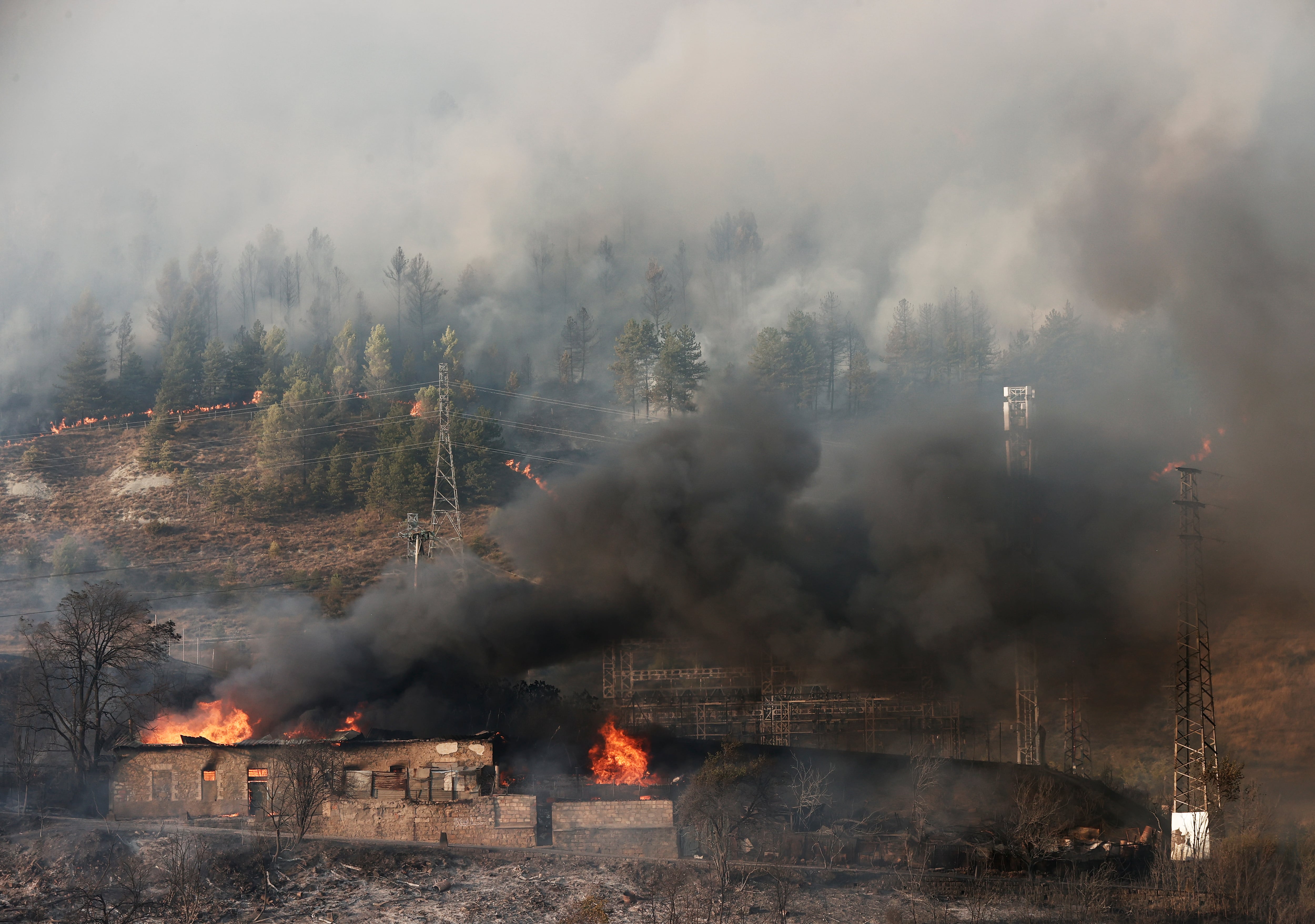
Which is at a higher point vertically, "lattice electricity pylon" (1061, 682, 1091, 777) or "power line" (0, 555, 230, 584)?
"power line" (0, 555, 230, 584)

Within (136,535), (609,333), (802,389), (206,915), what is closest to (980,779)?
(206,915)

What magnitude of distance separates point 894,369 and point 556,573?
69.5 meters

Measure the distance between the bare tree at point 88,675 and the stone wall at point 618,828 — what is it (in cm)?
2302

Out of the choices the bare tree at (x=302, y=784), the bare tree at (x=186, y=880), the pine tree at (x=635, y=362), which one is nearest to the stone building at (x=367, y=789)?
the bare tree at (x=302, y=784)

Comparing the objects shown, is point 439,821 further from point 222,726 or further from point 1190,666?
point 1190,666

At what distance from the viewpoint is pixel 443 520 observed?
95062 millimetres

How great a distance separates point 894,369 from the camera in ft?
399

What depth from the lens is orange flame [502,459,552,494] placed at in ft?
327

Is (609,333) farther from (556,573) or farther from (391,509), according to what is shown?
(556,573)

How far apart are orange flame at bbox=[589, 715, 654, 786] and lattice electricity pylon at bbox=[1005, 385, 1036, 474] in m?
26.0

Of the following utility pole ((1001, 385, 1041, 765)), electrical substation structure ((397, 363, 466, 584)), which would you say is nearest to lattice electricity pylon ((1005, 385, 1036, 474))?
utility pole ((1001, 385, 1041, 765))

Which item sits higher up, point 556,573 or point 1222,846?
point 556,573

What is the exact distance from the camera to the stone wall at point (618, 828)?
44750mm

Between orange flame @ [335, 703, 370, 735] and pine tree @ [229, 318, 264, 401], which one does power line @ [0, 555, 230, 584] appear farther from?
orange flame @ [335, 703, 370, 735]
